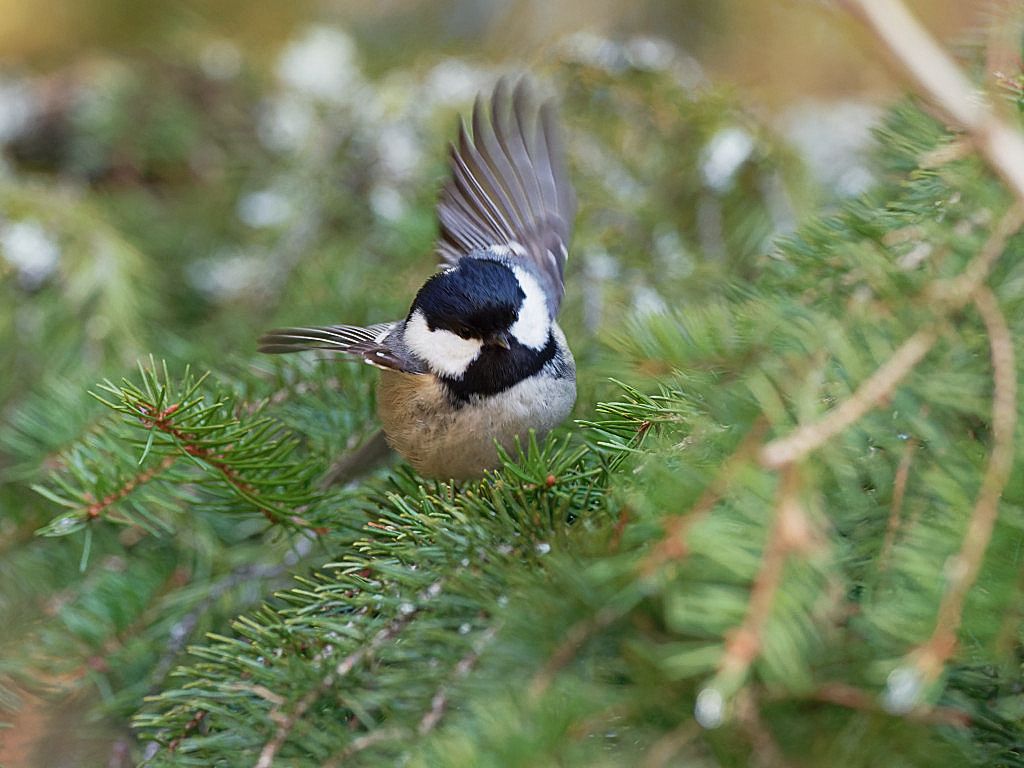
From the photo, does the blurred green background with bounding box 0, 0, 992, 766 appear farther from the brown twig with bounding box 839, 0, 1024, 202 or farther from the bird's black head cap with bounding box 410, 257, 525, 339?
the brown twig with bounding box 839, 0, 1024, 202

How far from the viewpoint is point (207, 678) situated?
2.88ft

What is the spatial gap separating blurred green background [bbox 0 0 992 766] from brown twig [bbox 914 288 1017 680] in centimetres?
53

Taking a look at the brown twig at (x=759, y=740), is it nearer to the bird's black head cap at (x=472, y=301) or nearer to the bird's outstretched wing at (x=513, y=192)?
the bird's black head cap at (x=472, y=301)

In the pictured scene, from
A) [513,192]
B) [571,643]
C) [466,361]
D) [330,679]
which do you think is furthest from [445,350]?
[571,643]

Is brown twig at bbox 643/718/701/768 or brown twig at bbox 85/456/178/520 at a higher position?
brown twig at bbox 643/718/701/768

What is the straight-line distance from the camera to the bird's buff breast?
4.23 feet

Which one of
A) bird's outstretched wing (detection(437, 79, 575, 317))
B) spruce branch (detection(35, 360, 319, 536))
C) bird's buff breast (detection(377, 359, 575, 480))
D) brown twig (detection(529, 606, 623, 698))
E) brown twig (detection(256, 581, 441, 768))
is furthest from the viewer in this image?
bird's outstretched wing (detection(437, 79, 575, 317))

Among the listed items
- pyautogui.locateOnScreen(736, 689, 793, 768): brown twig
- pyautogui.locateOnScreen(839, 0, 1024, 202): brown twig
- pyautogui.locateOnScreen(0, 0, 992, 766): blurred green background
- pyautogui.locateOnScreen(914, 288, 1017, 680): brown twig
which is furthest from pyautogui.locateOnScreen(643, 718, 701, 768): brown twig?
pyautogui.locateOnScreen(0, 0, 992, 766): blurred green background

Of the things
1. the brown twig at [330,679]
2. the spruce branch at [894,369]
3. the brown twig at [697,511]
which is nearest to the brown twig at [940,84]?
the spruce branch at [894,369]

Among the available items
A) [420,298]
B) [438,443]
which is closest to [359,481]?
[438,443]

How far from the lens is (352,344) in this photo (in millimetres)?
1266

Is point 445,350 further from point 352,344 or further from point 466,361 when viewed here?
point 352,344

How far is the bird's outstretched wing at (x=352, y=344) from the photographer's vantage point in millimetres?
1174

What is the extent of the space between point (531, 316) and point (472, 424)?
19 centimetres
